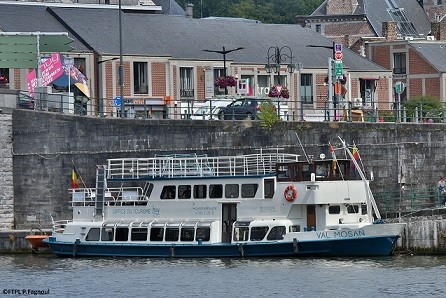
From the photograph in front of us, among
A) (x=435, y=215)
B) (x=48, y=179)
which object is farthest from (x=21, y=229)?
(x=435, y=215)

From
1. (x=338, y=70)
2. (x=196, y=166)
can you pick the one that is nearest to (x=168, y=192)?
(x=196, y=166)

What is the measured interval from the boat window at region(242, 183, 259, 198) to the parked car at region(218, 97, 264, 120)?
8001 millimetres

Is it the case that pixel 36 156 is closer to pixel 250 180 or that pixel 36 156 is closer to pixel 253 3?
pixel 250 180

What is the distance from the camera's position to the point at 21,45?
7612cm

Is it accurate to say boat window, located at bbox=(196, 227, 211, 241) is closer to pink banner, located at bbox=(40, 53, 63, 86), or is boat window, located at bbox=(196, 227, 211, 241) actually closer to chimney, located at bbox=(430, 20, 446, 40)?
pink banner, located at bbox=(40, 53, 63, 86)

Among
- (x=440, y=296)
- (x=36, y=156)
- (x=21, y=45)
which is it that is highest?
(x=21, y=45)

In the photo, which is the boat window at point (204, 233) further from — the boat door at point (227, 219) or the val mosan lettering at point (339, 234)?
the val mosan lettering at point (339, 234)

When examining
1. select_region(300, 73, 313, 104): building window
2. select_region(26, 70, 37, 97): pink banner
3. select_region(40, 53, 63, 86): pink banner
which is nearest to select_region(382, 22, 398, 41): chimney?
select_region(300, 73, 313, 104): building window

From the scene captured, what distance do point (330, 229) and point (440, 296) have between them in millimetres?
10815

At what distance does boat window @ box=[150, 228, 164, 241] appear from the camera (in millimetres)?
65375

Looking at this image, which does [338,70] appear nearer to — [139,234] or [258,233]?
[258,233]

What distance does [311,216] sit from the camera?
64.3 metres

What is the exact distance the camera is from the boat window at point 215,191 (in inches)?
2564

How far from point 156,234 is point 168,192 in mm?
1741
